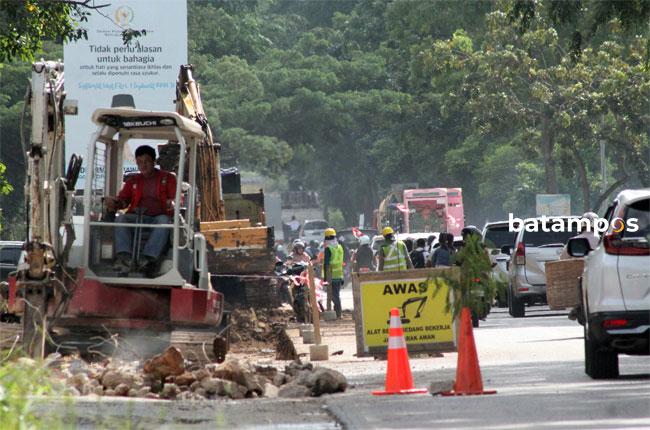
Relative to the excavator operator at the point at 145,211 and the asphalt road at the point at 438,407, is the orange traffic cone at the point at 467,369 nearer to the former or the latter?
the asphalt road at the point at 438,407

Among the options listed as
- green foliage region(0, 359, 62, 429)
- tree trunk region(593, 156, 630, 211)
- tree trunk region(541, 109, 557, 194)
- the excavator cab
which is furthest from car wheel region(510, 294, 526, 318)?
tree trunk region(593, 156, 630, 211)

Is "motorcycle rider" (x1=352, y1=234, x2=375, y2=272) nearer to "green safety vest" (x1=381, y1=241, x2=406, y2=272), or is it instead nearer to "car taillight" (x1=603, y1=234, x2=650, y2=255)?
"green safety vest" (x1=381, y1=241, x2=406, y2=272)

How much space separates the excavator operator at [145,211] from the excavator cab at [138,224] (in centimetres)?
5

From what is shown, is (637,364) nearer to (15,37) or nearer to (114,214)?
(114,214)

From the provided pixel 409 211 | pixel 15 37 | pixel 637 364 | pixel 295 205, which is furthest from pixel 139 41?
pixel 295 205

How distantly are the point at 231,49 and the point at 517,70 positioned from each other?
22360 mm

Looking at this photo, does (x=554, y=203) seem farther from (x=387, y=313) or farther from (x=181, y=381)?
(x=181, y=381)

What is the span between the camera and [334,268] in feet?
106

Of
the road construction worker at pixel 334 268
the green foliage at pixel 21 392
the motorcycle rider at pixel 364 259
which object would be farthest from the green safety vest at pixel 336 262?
the green foliage at pixel 21 392

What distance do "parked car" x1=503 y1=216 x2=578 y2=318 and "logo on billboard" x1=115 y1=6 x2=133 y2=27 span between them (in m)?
11.1

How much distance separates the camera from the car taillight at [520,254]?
2841cm

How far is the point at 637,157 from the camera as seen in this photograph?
50.7 metres

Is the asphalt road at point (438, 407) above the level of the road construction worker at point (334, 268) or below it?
below

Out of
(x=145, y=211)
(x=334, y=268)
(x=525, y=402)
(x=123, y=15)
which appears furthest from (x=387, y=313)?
(x=123, y=15)
